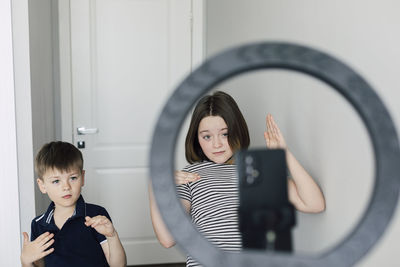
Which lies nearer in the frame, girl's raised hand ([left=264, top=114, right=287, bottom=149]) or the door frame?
girl's raised hand ([left=264, top=114, right=287, bottom=149])

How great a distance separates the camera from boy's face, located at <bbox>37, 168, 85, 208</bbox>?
4.56 ft

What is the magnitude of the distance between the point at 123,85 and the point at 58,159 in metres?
1.40

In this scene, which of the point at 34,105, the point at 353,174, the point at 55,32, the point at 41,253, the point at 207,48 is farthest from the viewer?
the point at 207,48

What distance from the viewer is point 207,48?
2828 mm

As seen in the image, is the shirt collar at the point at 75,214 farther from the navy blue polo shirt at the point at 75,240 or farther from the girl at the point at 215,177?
the girl at the point at 215,177

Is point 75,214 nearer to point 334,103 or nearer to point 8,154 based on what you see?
point 8,154

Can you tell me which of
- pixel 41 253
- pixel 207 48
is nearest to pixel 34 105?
pixel 41 253

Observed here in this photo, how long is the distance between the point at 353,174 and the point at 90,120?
2050 millimetres

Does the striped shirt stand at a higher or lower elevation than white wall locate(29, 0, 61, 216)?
lower

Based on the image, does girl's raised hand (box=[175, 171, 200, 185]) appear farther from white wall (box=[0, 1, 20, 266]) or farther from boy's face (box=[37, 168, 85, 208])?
white wall (box=[0, 1, 20, 266])

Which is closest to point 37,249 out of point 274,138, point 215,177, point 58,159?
point 58,159

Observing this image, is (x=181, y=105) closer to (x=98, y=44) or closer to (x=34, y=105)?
(x=34, y=105)

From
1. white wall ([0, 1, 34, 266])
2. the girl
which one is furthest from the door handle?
the girl

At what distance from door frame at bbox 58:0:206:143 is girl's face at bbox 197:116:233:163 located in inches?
59.0
